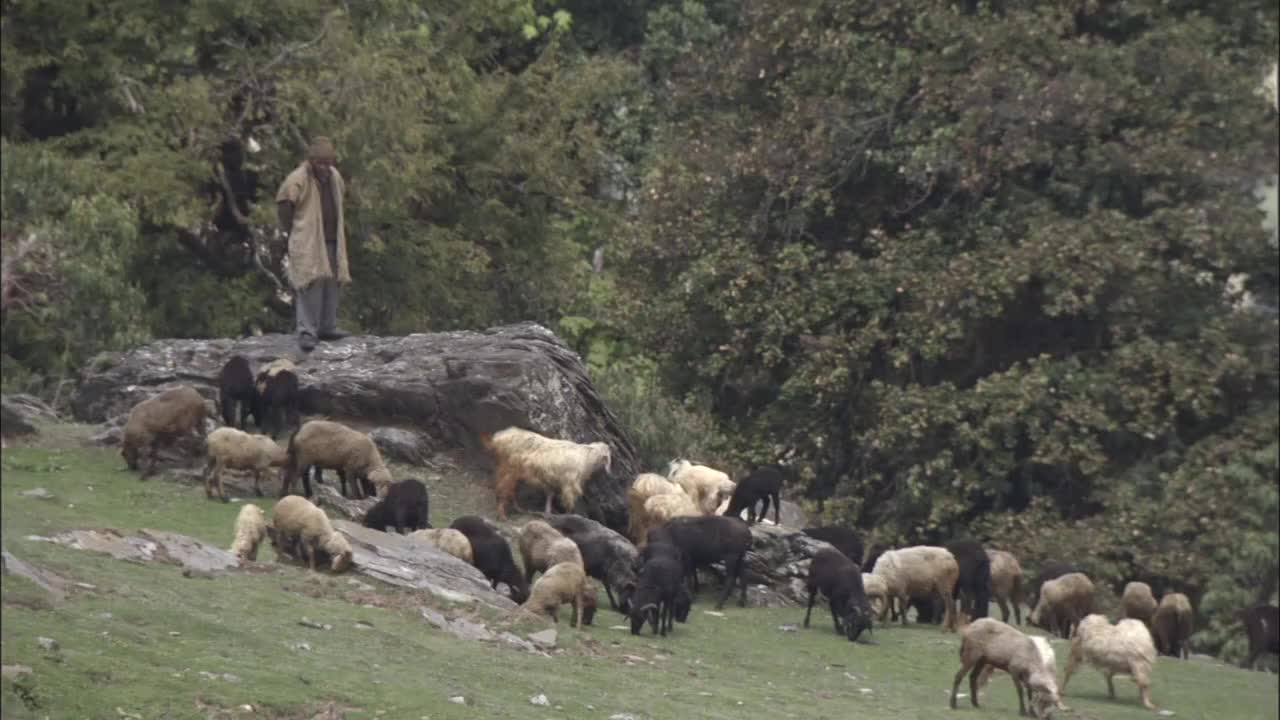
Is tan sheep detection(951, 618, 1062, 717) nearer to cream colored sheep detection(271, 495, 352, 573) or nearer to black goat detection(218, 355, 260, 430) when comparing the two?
cream colored sheep detection(271, 495, 352, 573)

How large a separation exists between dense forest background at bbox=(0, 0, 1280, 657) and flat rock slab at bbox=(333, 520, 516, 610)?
9551 millimetres

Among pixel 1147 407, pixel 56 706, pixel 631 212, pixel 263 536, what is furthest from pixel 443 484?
pixel 631 212

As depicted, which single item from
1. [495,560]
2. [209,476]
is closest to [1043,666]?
[495,560]

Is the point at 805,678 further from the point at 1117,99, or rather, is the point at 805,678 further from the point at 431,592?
the point at 1117,99

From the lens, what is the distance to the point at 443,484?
2278 centimetres

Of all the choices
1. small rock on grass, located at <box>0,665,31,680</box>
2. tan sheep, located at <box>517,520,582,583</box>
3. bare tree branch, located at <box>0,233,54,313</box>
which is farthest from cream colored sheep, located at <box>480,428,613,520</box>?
small rock on grass, located at <box>0,665,31,680</box>

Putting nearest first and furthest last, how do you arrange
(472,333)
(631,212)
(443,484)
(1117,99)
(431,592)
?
(431,592) < (443,484) < (472,333) < (1117,99) < (631,212)

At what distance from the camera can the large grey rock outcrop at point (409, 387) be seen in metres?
23.0

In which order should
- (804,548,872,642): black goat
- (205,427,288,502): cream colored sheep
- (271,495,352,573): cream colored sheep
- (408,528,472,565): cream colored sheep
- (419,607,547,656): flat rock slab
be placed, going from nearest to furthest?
(419,607,547,656): flat rock slab
(271,495,352,573): cream colored sheep
(408,528,472,565): cream colored sheep
(205,427,288,502): cream colored sheep
(804,548,872,642): black goat

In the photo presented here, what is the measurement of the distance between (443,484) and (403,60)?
12200 mm

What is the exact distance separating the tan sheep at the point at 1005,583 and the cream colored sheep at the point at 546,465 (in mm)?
4620

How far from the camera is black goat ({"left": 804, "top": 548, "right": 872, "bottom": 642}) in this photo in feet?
65.7

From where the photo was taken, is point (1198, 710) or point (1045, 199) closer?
point (1198, 710)

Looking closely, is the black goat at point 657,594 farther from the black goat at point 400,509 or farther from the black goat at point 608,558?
the black goat at point 400,509
